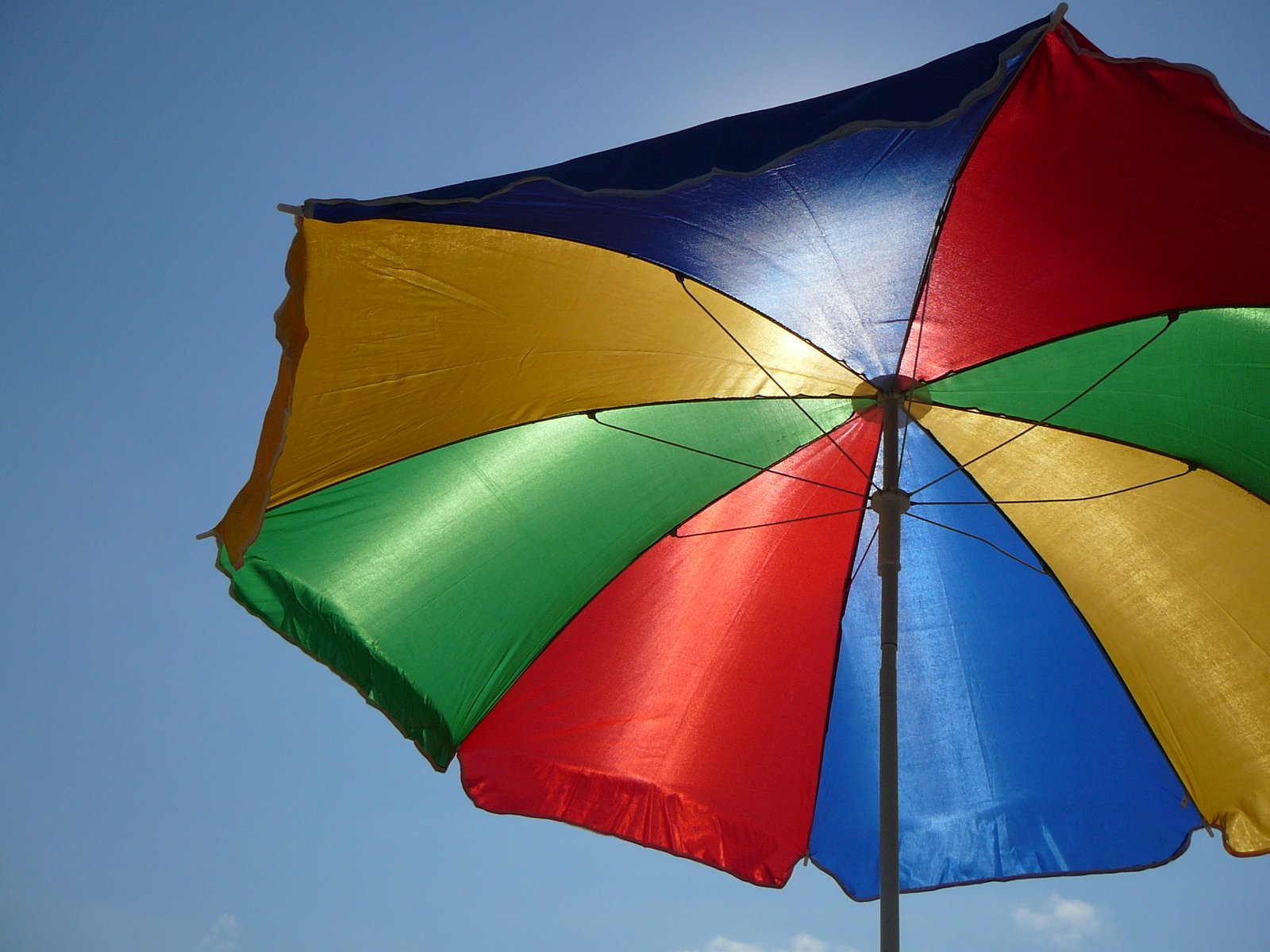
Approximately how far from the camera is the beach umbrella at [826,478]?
9.07 feet

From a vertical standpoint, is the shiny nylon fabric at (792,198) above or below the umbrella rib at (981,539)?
above

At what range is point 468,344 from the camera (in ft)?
10.6

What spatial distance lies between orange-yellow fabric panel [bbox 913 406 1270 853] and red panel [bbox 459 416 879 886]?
47 cm

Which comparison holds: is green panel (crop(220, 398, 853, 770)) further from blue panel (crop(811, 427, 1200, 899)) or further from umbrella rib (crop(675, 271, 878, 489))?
blue panel (crop(811, 427, 1200, 899))

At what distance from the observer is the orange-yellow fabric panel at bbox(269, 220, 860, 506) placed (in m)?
3.03

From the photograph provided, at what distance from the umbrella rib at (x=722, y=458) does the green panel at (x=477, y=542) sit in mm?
17

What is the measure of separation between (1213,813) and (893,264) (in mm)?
1940

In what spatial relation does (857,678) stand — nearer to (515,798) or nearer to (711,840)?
(711,840)

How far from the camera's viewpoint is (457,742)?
12.3ft

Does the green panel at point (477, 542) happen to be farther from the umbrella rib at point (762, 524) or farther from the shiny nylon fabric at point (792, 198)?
the shiny nylon fabric at point (792, 198)

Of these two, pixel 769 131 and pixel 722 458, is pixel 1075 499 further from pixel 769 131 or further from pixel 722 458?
pixel 769 131

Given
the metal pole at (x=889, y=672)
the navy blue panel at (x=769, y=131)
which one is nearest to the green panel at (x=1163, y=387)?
the metal pole at (x=889, y=672)

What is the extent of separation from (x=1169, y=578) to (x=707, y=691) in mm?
1413

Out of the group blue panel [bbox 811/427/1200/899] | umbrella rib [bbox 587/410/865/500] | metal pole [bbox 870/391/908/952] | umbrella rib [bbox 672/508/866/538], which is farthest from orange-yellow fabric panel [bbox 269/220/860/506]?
blue panel [bbox 811/427/1200/899]
